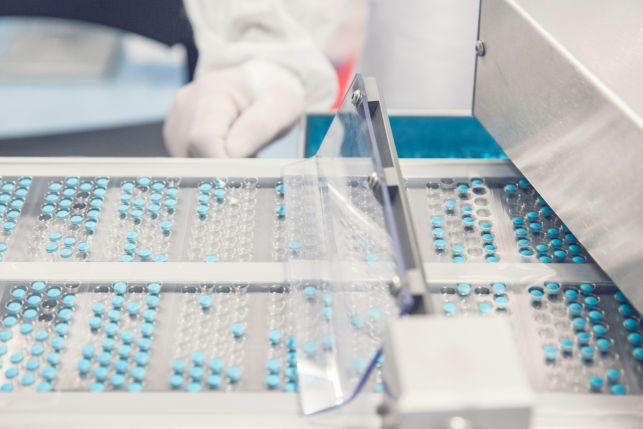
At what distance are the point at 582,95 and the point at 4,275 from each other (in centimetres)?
68

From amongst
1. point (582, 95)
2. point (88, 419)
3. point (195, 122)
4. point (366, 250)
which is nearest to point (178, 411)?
point (88, 419)

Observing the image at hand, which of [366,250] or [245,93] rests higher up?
[245,93]

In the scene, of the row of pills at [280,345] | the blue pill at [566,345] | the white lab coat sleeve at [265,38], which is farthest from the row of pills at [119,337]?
Result: the white lab coat sleeve at [265,38]

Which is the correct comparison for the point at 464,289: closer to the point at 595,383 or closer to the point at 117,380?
the point at 595,383

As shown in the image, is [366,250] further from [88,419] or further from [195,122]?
[195,122]

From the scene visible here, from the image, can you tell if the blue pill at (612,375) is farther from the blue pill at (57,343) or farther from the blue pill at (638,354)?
the blue pill at (57,343)

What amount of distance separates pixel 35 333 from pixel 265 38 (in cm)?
88

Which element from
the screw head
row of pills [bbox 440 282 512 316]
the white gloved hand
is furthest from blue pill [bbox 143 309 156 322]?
the screw head

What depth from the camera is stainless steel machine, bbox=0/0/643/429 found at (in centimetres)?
53

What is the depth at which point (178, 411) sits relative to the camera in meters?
0.56

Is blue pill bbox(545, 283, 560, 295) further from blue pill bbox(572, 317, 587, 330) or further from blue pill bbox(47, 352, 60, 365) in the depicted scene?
blue pill bbox(47, 352, 60, 365)

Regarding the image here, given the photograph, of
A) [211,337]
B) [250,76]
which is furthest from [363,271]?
[250,76]

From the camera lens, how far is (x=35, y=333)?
0.63 meters

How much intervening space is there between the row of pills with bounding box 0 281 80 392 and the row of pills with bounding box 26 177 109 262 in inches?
2.2
